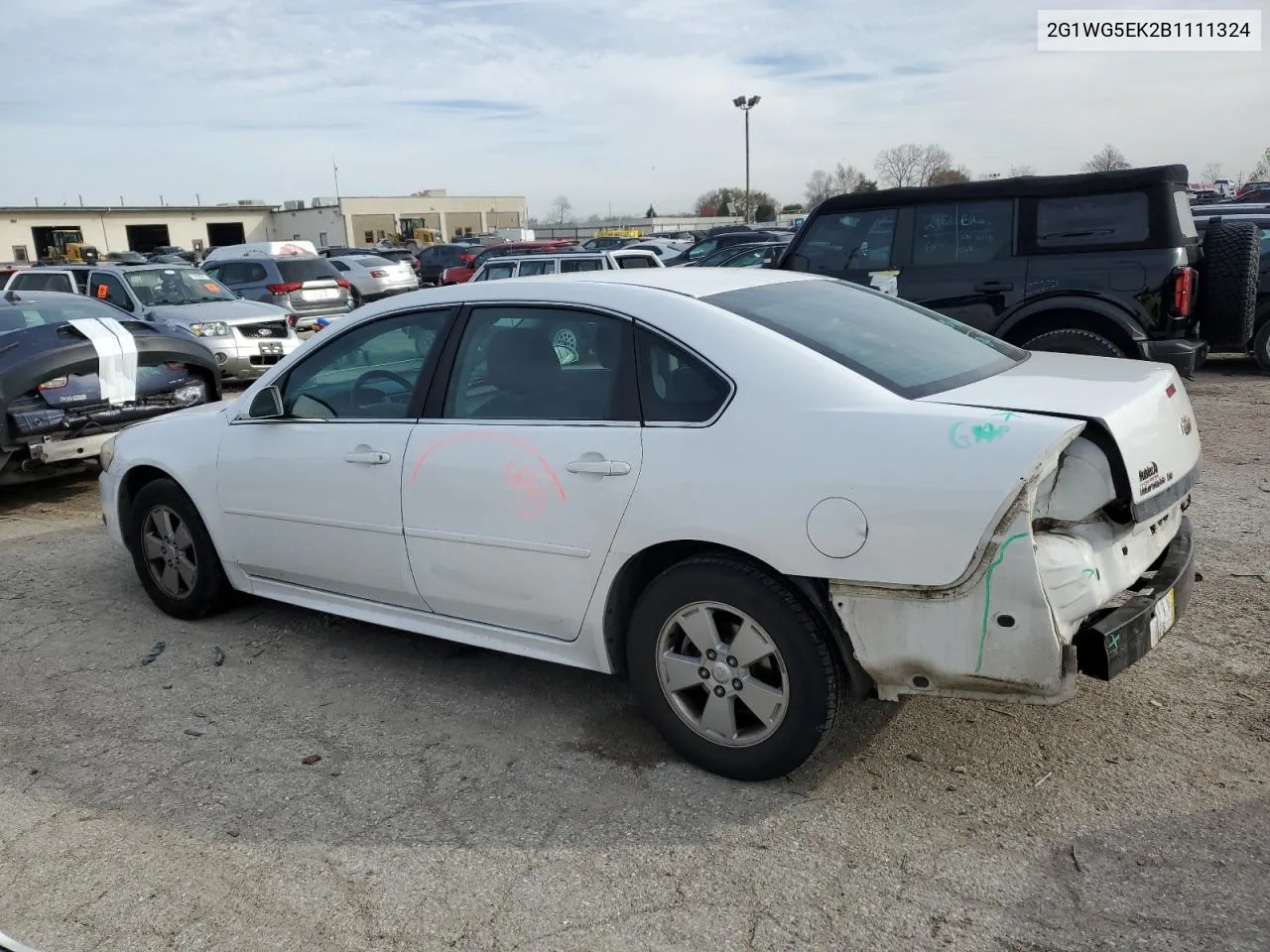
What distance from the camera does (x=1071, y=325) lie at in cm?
848

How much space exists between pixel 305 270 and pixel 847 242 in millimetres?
11073

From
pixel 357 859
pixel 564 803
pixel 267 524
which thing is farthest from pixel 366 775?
pixel 267 524

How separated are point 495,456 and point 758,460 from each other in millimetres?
1050

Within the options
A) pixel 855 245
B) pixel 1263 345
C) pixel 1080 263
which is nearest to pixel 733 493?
pixel 1080 263

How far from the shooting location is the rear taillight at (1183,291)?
798 cm

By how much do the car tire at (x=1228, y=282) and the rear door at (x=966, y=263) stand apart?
1.43 m

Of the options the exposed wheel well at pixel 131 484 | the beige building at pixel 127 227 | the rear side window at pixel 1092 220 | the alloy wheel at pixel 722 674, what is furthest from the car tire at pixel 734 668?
the beige building at pixel 127 227

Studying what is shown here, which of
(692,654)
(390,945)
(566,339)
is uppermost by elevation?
(566,339)

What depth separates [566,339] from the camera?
147 inches

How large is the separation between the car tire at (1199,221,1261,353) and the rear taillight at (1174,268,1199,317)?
0.32 m

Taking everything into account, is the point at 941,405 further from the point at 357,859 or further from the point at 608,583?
the point at 357,859

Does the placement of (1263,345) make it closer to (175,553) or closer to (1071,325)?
(1071,325)

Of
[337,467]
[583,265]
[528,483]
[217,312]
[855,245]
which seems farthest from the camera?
[583,265]

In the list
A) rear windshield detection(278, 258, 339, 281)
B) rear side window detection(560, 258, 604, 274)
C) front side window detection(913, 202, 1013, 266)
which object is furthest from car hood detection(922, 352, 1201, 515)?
rear windshield detection(278, 258, 339, 281)
